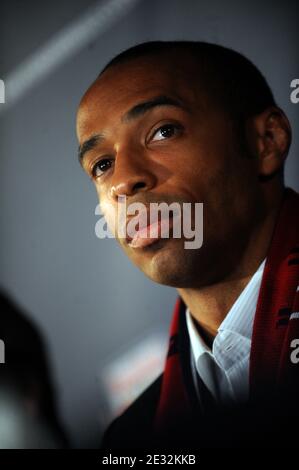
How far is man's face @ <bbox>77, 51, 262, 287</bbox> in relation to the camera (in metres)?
1.00

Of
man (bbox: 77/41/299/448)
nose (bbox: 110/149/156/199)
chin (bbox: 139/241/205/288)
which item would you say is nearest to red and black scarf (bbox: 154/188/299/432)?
man (bbox: 77/41/299/448)

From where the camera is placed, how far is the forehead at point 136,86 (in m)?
1.03

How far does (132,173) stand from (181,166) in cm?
9

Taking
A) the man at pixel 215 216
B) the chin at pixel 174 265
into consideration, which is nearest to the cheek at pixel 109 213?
the man at pixel 215 216

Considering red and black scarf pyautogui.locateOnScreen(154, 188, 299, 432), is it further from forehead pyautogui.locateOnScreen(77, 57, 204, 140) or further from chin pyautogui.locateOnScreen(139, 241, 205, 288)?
forehead pyautogui.locateOnScreen(77, 57, 204, 140)

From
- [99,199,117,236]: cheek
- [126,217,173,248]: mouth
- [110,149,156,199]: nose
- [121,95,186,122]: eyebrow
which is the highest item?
[121,95,186,122]: eyebrow

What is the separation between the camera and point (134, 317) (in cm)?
117

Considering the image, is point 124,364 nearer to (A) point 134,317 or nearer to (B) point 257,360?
(A) point 134,317

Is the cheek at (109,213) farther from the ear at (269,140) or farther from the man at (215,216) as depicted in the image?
the ear at (269,140)

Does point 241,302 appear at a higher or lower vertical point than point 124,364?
higher

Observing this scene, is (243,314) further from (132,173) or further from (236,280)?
(132,173)

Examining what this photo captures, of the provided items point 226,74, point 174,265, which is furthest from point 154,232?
point 226,74

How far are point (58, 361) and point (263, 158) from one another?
577mm
